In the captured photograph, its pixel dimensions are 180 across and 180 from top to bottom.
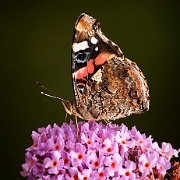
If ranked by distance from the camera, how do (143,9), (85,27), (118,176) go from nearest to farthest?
1. (118,176)
2. (85,27)
3. (143,9)

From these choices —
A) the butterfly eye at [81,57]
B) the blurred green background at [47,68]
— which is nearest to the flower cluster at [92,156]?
the butterfly eye at [81,57]

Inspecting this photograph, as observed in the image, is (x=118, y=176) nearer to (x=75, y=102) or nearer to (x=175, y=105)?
(x=75, y=102)

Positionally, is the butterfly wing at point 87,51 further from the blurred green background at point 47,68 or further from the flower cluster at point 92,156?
the blurred green background at point 47,68

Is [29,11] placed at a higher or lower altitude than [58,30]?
higher

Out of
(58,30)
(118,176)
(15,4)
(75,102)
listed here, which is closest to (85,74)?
(75,102)

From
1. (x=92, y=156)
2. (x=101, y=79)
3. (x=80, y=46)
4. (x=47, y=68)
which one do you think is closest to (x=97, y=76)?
(x=101, y=79)

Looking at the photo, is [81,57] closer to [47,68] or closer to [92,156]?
[92,156]

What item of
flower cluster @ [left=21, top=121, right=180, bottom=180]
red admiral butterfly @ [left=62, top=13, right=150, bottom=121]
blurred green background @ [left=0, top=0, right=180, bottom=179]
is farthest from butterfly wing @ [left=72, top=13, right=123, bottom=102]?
blurred green background @ [left=0, top=0, right=180, bottom=179]
